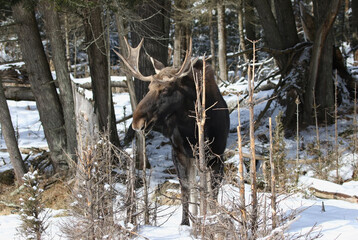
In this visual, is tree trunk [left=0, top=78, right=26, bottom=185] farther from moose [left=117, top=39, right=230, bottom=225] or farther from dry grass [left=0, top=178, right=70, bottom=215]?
moose [left=117, top=39, right=230, bottom=225]

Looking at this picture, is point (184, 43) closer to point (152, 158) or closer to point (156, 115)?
point (152, 158)

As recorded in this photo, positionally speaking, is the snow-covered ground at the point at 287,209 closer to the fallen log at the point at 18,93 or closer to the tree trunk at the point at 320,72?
the tree trunk at the point at 320,72

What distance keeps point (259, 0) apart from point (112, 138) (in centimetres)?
518

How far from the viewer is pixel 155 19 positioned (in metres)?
10.0

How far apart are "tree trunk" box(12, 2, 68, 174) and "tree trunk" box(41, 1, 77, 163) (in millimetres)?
401

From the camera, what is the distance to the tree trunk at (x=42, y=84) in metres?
9.34

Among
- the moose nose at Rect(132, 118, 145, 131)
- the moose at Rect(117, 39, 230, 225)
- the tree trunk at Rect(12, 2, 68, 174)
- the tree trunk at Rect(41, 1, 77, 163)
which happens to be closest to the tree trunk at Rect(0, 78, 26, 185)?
the tree trunk at Rect(12, 2, 68, 174)

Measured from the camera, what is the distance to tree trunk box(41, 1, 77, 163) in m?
8.87

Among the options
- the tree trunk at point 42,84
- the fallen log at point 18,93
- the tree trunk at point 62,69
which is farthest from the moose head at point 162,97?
the fallen log at point 18,93

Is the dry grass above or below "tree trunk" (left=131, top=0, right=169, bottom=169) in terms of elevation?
below

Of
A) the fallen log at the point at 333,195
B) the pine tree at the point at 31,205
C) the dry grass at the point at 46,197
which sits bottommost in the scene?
the dry grass at the point at 46,197

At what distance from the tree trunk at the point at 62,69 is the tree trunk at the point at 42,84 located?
40 centimetres

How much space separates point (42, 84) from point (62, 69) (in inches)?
31.1

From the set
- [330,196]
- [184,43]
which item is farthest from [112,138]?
[184,43]
